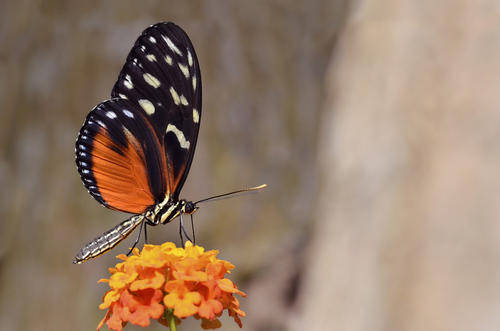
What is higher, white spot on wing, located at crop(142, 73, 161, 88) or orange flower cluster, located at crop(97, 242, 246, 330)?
white spot on wing, located at crop(142, 73, 161, 88)

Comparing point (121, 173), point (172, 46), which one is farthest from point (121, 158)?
point (172, 46)

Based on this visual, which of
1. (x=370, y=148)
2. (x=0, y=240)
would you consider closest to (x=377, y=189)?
(x=370, y=148)

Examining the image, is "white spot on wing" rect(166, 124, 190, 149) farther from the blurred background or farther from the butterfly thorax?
the blurred background

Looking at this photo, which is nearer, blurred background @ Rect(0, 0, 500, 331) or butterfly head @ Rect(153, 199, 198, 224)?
butterfly head @ Rect(153, 199, 198, 224)

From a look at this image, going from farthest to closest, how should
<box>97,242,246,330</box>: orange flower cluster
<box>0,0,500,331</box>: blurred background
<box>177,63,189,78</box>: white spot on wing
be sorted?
<box>0,0,500,331</box>: blurred background
<box>177,63,189,78</box>: white spot on wing
<box>97,242,246,330</box>: orange flower cluster

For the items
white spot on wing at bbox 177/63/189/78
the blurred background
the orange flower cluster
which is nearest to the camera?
the orange flower cluster

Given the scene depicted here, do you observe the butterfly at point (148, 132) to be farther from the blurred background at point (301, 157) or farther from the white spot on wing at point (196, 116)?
the blurred background at point (301, 157)

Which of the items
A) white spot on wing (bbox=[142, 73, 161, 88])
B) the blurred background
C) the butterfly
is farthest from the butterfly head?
the blurred background

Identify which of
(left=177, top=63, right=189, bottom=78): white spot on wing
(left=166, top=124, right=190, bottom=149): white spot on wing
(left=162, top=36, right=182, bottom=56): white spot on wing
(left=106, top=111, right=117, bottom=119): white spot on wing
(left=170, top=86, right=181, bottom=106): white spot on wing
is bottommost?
(left=166, top=124, right=190, bottom=149): white spot on wing
